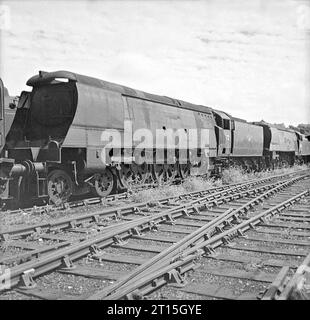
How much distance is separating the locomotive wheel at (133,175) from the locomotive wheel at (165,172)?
0.73m

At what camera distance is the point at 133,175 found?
43.0 ft

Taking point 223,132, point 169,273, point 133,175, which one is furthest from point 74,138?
point 223,132

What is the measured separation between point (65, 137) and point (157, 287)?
20.9 feet

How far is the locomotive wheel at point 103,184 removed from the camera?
36.8ft

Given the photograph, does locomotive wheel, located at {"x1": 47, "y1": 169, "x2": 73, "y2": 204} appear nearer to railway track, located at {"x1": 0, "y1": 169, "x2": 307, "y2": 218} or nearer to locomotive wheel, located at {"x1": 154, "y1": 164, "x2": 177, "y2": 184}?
railway track, located at {"x1": 0, "y1": 169, "x2": 307, "y2": 218}

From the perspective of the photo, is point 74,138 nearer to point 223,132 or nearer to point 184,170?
point 184,170

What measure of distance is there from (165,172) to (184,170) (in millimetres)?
1769

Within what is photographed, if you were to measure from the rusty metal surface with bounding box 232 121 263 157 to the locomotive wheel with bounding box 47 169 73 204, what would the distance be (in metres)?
13.8

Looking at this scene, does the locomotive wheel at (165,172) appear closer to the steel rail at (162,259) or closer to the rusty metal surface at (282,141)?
the steel rail at (162,259)

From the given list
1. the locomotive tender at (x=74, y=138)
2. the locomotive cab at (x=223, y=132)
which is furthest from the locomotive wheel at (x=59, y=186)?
the locomotive cab at (x=223, y=132)

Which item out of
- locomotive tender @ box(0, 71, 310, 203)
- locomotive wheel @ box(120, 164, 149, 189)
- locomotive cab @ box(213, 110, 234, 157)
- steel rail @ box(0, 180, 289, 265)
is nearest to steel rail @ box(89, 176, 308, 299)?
steel rail @ box(0, 180, 289, 265)

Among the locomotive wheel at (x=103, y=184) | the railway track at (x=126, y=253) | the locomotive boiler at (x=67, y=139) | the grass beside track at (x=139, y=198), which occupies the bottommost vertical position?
the railway track at (x=126, y=253)

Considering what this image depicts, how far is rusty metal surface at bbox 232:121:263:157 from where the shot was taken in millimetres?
22538

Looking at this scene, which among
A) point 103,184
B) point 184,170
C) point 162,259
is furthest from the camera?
Result: point 184,170
